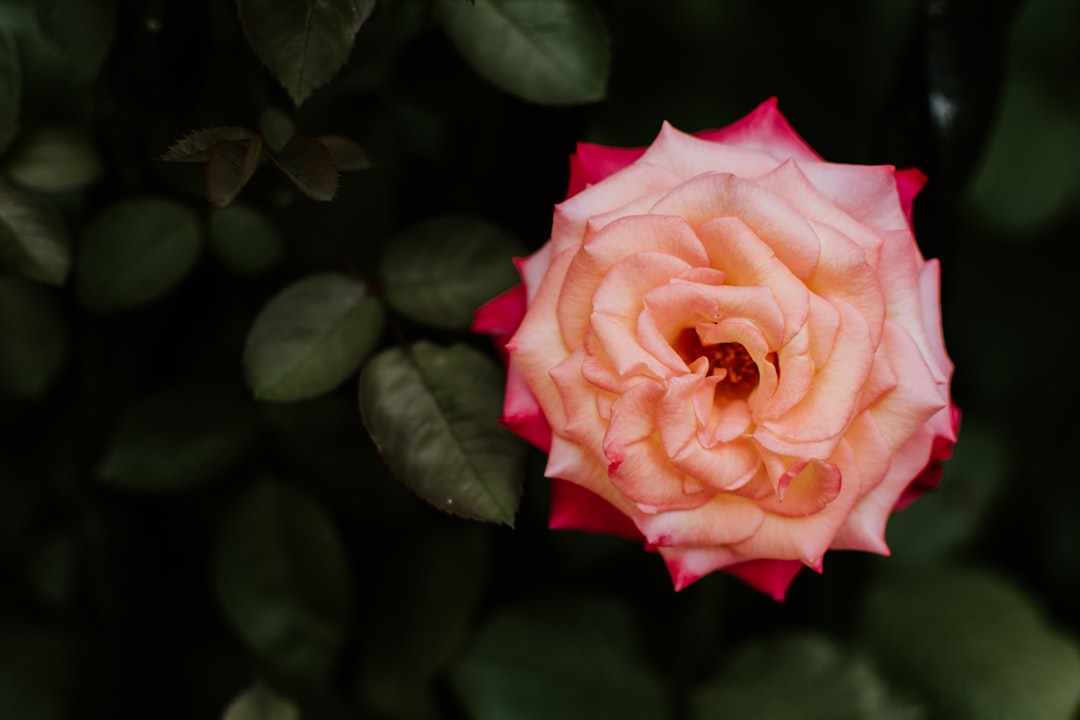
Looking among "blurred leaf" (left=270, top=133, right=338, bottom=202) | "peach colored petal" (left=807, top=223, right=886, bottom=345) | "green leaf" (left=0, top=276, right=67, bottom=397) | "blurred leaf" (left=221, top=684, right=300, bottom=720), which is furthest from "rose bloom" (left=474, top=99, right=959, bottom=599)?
"green leaf" (left=0, top=276, right=67, bottom=397)

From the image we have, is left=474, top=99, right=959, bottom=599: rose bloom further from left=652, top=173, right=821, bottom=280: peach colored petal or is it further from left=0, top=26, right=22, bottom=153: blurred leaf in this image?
left=0, top=26, right=22, bottom=153: blurred leaf

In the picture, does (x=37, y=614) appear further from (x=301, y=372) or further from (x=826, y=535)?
(x=826, y=535)

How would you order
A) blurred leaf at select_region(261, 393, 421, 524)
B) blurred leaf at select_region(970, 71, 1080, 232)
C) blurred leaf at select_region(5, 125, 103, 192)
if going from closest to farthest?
blurred leaf at select_region(5, 125, 103, 192), blurred leaf at select_region(261, 393, 421, 524), blurred leaf at select_region(970, 71, 1080, 232)

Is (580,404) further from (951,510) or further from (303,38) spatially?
(951,510)

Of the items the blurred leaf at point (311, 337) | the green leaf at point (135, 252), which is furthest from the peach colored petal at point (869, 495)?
the green leaf at point (135, 252)

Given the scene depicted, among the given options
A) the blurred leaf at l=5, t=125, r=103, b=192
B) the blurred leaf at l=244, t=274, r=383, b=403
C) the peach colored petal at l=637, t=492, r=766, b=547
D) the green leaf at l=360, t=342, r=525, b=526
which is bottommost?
the green leaf at l=360, t=342, r=525, b=526

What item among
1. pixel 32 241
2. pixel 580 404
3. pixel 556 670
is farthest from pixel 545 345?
pixel 556 670
